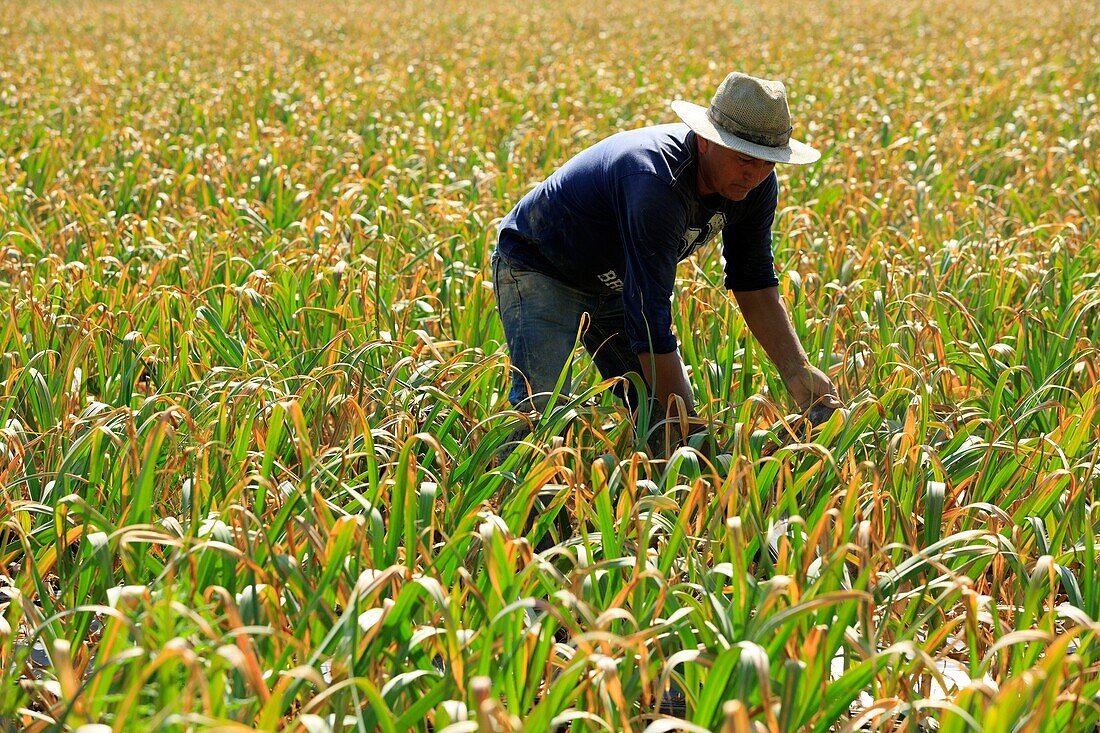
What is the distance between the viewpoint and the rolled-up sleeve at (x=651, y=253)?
259 cm

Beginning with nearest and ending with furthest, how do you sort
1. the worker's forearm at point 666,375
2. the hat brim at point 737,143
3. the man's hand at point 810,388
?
the hat brim at point 737,143
the worker's forearm at point 666,375
the man's hand at point 810,388

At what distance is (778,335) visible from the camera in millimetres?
3043

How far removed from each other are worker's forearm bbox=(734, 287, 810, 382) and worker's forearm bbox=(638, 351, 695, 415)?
36 cm

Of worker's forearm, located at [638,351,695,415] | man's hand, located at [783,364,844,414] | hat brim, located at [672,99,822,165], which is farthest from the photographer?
man's hand, located at [783,364,844,414]

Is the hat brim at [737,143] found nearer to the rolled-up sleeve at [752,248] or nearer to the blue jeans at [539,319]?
the rolled-up sleeve at [752,248]

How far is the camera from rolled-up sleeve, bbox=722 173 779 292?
2947mm

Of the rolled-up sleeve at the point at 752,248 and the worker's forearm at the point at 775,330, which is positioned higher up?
the rolled-up sleeve at the point at 752,248

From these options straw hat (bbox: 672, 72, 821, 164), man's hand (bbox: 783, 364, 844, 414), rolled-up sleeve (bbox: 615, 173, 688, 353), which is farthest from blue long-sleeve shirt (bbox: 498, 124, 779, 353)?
man's hand (bbox: 783, 364, 844, 414)

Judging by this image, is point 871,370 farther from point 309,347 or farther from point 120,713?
point 120,713

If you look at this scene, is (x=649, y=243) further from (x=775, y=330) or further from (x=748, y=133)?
(x=775, y=330)

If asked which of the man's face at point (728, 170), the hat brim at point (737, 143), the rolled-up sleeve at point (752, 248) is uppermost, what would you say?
the hat brim at point (737, 143)

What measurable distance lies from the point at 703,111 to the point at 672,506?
1010 millimetres

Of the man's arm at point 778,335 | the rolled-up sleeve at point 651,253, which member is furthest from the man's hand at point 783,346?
the rolled-up sleeve at point 651,253

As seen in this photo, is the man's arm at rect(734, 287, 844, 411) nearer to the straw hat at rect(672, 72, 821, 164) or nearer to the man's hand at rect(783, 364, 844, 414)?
the man's hand at rect(783, 364, 844, 414)
